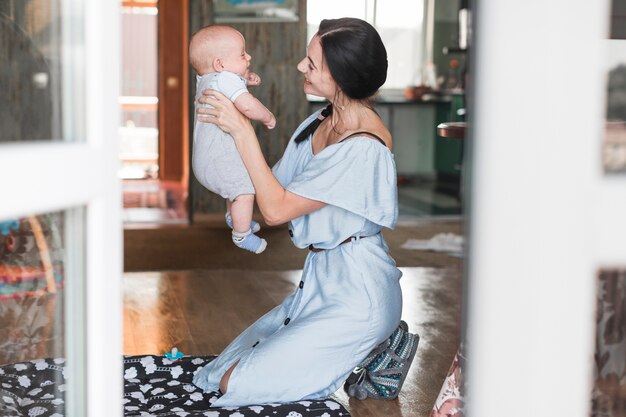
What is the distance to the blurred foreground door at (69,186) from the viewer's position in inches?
40.5

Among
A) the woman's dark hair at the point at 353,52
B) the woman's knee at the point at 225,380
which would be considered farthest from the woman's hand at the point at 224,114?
the woman's knee at the point at 225,380

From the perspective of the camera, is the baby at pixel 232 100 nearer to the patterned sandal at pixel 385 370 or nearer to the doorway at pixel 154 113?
the patterned sandal at pixel 385 370

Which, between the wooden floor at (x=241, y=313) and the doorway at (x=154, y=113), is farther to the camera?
the doorway at (x=154, y=113)

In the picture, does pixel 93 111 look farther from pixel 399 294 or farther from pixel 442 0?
pixel 442 0

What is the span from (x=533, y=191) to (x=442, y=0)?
7.73 metres

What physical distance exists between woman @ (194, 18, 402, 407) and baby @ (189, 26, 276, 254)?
0.03 m

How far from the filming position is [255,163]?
7.73 ft

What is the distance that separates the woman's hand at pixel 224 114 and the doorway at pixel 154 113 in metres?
4.38

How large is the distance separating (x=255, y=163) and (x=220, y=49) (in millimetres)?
298

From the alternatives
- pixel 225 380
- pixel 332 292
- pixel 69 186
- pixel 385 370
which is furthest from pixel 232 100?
pixel 69 186

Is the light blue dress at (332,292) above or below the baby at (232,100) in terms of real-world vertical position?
below

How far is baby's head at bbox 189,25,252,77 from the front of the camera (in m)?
2.35

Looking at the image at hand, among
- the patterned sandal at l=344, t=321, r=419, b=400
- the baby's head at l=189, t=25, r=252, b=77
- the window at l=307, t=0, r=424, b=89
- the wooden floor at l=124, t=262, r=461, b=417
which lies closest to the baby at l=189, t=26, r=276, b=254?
the baby's head at l=189, t=25, r=252, b=77

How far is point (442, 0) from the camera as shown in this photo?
27.7 feet
